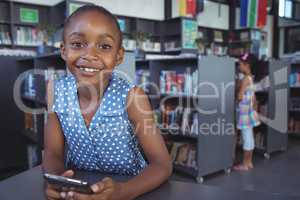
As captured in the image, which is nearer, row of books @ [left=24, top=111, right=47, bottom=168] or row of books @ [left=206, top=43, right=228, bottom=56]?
row of books @ [left=24, top=111, right=47, bottom=168]

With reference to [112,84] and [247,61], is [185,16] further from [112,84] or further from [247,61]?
[112,84]

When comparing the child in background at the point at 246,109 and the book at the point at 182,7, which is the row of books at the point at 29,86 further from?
the book at the point at 182,7

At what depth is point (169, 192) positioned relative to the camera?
84 centimetres

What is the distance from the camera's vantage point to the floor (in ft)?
11.0

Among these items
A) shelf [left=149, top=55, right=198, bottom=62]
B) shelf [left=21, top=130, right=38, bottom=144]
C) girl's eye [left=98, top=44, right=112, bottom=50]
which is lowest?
shelf [left=21, top=130, right=38, bottom=144]

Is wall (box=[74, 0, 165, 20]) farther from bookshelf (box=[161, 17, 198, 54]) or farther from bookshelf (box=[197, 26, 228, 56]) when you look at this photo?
bookshelf (box=[197, 26, 228, 56])

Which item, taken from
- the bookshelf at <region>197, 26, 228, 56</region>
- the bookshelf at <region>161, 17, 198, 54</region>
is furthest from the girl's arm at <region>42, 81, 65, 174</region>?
the bookshelf at <region>197, 26, 228, 56</region>

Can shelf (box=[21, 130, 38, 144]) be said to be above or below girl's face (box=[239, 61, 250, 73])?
below

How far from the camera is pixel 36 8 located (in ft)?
22.5

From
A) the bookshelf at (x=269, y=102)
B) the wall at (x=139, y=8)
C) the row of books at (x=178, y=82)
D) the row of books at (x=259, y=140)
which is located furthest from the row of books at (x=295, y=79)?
the wall at (x=139, y=8)

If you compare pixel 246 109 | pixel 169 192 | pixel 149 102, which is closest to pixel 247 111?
pixel 246 109

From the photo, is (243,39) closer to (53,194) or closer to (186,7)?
(186,7)

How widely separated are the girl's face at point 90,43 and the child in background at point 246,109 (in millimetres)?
3262

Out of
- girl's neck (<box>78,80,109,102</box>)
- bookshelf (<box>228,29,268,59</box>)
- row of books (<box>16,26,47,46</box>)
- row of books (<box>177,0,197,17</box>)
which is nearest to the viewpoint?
girl's neck (<box>78,80,109,102</box>)
